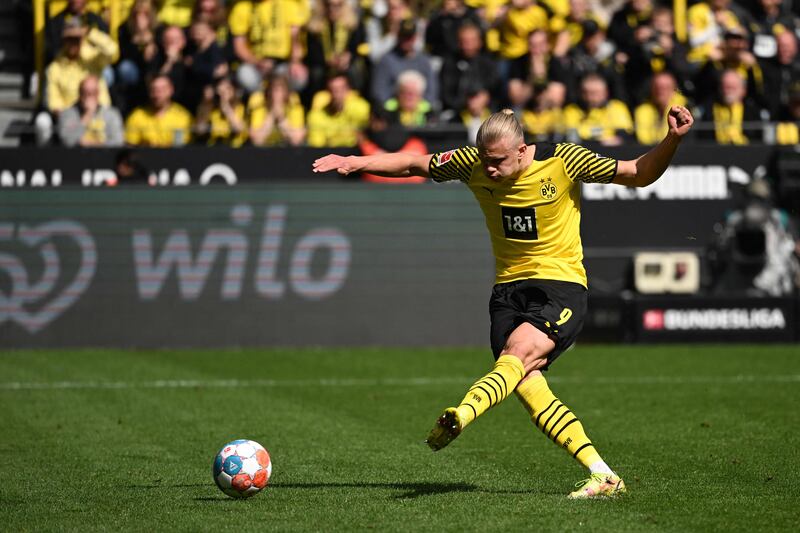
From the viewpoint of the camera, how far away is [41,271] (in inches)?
667

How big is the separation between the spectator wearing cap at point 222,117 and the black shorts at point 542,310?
10038 mm

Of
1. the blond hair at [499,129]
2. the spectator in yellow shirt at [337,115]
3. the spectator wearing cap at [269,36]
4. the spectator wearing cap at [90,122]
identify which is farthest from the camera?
the spectator wearing cap at [269,36]

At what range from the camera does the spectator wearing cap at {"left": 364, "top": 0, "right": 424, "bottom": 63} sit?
62.1 feet

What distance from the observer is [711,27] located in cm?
2052

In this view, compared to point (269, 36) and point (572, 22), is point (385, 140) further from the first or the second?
point (572, 22)

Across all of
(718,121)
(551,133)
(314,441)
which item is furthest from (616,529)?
(718,121)

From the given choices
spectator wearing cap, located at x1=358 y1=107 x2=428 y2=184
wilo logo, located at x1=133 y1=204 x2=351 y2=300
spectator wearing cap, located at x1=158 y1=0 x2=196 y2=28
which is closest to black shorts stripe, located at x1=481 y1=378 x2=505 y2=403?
spectator wearing cap, located at x1=358 y1=107 x2=428 y2=184

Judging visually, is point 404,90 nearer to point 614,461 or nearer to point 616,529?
point 614,461

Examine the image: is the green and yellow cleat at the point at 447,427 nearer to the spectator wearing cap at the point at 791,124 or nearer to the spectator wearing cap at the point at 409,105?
the spectator wearing cap at the point at 409,105

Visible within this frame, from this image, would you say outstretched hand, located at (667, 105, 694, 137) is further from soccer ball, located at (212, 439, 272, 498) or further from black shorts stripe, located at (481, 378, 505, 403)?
soccer ball, located at (212, 439, 272, 498)

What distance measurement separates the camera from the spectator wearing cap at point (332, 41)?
18.5 m

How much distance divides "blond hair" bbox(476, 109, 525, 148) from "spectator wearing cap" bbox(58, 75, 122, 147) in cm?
1058

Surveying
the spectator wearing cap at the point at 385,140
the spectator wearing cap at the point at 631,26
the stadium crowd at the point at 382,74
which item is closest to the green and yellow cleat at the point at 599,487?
the spectator wearing cap at the point at 385,140

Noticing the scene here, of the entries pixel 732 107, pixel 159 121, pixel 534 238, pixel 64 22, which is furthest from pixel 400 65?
pixel 534 238
